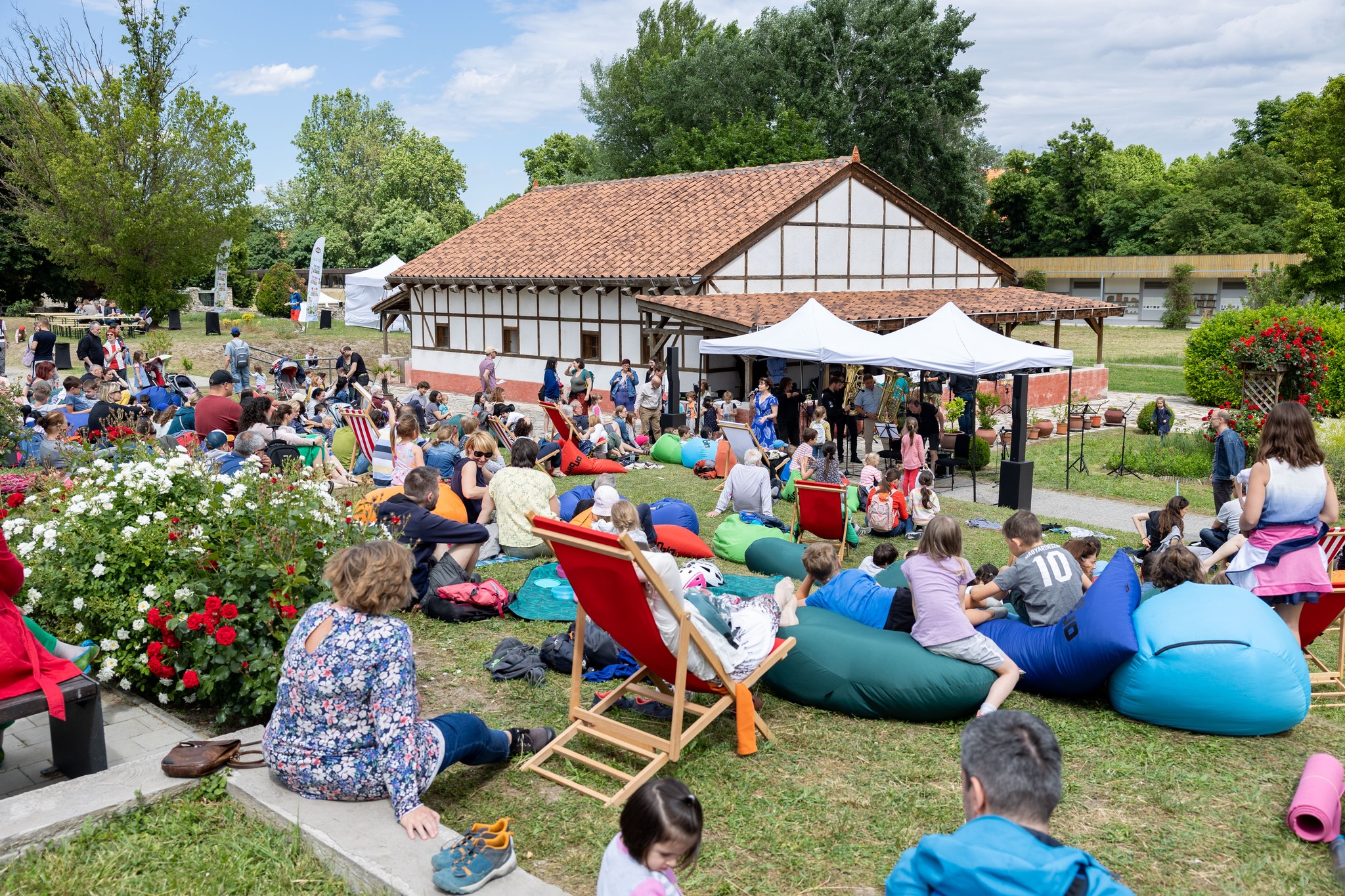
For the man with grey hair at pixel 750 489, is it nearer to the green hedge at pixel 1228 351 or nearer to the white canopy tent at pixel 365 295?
the green hedge at pixel 1228 351

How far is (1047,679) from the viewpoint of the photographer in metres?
5.50

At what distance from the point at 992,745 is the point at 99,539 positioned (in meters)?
4.75

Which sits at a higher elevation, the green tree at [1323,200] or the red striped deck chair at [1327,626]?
the green tree at [1323,200]

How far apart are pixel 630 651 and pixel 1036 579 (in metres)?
2.51

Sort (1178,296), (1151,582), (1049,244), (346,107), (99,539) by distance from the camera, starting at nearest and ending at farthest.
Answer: (99,539), (1151,582), (1178,296), (1049,244), (346,107)

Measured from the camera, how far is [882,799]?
4453 millimetres

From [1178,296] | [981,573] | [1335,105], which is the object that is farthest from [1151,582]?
[1178,296]

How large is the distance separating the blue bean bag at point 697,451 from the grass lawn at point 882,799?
8802 millimetres

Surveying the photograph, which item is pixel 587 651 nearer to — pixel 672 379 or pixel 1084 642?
pixel 1084 642

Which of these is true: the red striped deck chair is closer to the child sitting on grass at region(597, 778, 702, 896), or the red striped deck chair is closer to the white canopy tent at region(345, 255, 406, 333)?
the child sitting on grass at region(597, 778, 702, 896)

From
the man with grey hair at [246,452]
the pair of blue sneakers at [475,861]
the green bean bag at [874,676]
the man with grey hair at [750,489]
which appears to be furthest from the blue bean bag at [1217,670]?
the man with grey hair at [246,452]

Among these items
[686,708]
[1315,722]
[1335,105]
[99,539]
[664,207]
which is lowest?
[1315,722]

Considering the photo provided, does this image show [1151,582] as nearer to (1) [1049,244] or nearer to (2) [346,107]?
(1) [1049,244]

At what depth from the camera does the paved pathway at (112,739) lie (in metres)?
4.49
